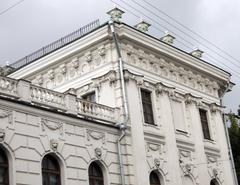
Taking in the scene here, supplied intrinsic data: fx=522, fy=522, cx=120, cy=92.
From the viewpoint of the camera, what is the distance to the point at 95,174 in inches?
754

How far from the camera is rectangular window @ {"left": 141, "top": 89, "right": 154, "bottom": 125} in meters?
22.3

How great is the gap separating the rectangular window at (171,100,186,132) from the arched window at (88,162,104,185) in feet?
18.3

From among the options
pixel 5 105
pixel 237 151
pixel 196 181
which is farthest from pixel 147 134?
pixel 237 151

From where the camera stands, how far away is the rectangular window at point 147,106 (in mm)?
22312

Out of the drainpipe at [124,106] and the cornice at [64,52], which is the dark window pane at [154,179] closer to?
the drainpipe at [124,106]

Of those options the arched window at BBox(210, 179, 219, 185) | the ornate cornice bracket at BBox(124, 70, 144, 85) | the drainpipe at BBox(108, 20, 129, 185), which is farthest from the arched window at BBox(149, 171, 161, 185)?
the arched window at BBox(210, 179, 219, 185)

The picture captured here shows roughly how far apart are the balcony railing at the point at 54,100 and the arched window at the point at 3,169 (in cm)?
192

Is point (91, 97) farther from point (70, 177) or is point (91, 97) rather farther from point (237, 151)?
point (237, 151)

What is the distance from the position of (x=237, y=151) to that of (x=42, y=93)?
55.1 feet

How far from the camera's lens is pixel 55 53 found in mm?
23156

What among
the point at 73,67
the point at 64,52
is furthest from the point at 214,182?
the point at 64,52

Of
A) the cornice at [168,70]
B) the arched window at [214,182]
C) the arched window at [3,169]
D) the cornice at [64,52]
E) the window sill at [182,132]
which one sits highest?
the cornice at [64,52]

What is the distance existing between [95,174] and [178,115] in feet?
21.2

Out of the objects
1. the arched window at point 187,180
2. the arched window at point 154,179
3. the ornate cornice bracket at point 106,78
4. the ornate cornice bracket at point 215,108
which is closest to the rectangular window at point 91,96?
the ornate cornice bracket at point 106,78
